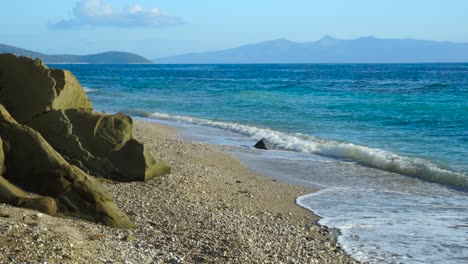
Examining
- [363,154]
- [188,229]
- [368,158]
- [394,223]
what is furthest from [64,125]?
[363,154]

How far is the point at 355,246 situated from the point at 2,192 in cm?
477

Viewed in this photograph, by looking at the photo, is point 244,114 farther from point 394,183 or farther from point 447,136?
point 394,183

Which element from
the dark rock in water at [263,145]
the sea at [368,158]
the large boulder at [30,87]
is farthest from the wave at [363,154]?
the large boulder at [30,87]

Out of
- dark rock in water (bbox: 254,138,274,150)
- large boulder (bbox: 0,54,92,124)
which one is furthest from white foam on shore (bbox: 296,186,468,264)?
dark rock in water (bbox: 254,138,274,150)

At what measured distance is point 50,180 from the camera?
8.32m

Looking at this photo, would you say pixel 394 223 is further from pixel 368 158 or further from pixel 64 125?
pixel 368 158

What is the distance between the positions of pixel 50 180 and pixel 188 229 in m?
1.96

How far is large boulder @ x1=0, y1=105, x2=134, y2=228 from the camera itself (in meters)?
8.10

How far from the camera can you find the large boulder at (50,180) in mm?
8102

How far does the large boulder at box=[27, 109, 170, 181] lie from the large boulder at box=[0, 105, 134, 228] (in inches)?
71.4

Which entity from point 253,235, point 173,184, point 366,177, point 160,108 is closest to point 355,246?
point 253,235

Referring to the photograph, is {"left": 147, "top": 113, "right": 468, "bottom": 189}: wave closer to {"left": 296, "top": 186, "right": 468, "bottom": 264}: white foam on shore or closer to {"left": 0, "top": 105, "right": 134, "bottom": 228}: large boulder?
{"left": 296, "top": 186, "right": 468, "bottom": 264}: white foam on shore

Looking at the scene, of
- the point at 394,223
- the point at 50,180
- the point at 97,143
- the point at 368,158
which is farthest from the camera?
the point at 368,158

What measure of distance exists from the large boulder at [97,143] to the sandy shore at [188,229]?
1.25ft
